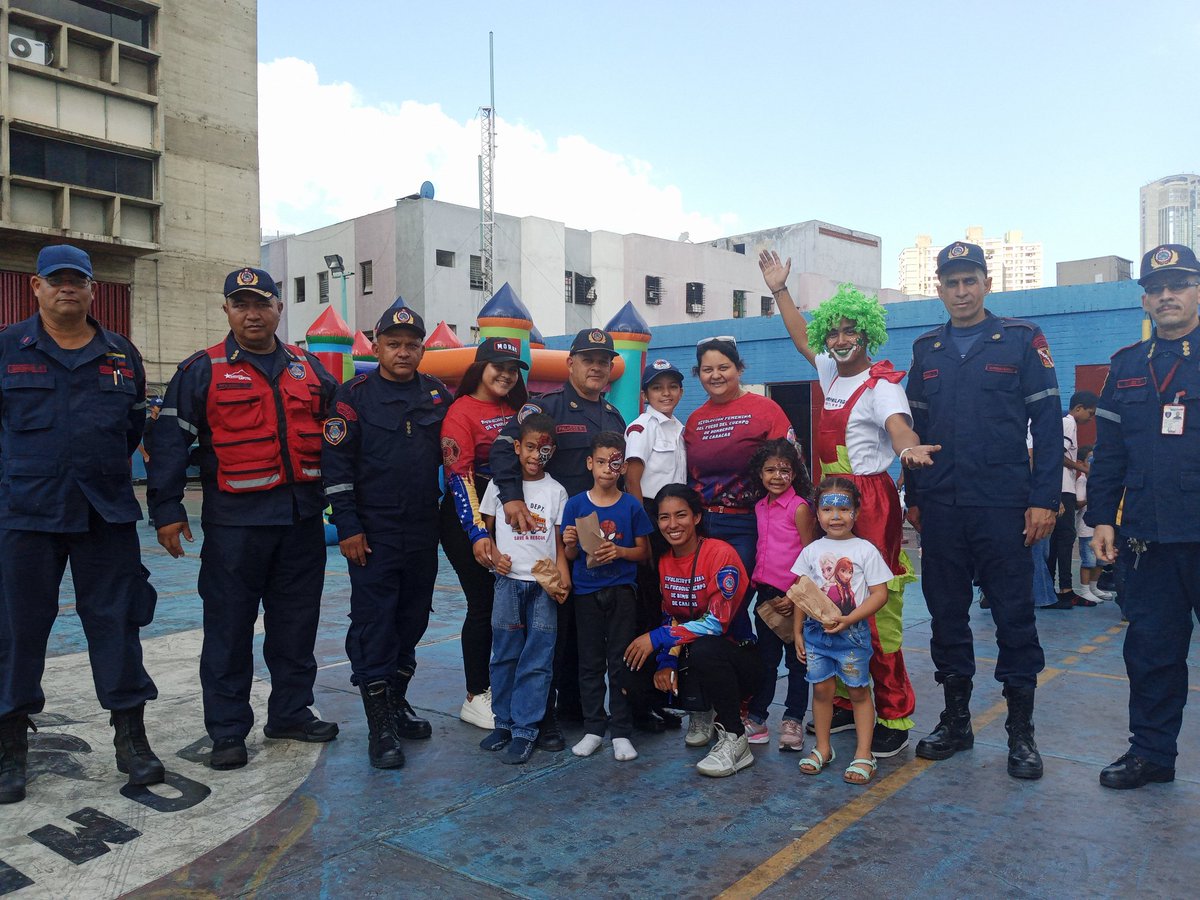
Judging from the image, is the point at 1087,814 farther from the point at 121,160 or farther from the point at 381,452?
the point at 121,160

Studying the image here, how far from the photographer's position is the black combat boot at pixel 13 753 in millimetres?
3527

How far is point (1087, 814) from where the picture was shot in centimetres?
333

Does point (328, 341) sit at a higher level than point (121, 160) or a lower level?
lower

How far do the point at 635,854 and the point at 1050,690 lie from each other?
10.5 ft

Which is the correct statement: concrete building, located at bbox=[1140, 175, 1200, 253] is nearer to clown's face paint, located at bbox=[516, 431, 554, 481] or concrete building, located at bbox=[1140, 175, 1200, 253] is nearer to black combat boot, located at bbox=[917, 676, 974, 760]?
black combat boot, located at bbox=[917, 676, 974, 760]

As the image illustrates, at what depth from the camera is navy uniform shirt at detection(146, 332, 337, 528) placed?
12.8 ft

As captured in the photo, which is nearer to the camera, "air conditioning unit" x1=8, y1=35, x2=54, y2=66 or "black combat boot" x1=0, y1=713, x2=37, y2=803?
"black combat boot" x1=0, y1=713, x2=37, y2=803

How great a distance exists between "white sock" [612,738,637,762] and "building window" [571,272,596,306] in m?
32.1

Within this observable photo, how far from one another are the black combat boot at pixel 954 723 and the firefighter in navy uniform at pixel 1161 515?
1.88 feet

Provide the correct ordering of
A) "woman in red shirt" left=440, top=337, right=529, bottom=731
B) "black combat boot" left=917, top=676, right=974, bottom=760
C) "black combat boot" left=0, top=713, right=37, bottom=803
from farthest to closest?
"woman in red shirt" left=440, top=337, right=529, bottom=731 < "black combat boot" left=917, top=676, right=974, bottom=760 < "black combat boot" left=0, top=713, right=37, bottom=803

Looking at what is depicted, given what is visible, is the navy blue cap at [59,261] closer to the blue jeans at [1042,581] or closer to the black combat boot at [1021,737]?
the black combat boot at [1021,737]

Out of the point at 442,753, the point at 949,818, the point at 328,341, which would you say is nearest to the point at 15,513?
the point at 442,753

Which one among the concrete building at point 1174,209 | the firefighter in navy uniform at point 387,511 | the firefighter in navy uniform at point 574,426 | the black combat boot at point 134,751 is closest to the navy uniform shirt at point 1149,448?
the firefighter in navy uniform at point 574,426

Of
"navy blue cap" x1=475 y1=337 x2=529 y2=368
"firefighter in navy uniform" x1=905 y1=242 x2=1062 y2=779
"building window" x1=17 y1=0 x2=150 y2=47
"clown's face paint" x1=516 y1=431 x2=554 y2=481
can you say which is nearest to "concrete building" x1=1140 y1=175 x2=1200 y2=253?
"building window" x1=17 y1=0 x2=150 y2=47
